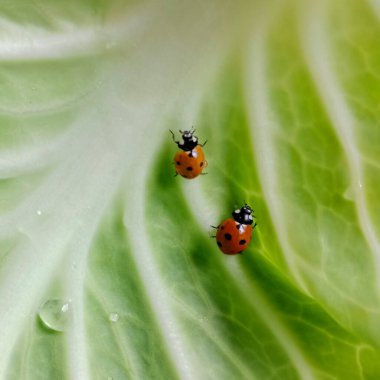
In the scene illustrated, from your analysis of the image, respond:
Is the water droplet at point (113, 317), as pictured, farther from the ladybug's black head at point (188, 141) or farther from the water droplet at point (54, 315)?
the ladybug's black head at point (188, 141)

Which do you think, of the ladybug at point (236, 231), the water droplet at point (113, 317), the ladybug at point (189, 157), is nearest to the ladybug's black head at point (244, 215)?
the ladybug at point (236, 231)

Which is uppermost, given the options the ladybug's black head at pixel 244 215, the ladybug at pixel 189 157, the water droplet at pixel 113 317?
the ladybug at pixel 189 157

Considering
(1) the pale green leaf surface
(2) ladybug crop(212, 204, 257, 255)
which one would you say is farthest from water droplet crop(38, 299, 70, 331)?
(2) ladybug crop(212, 204, 257, 255)

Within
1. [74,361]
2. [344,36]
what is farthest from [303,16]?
[74,361]

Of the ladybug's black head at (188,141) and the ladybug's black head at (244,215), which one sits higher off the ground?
the ladybug's black head at (188,141)

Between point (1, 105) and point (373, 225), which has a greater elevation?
point (1, 105)

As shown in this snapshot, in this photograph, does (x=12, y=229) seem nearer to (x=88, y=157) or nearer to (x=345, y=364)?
(x=88, y=157)
